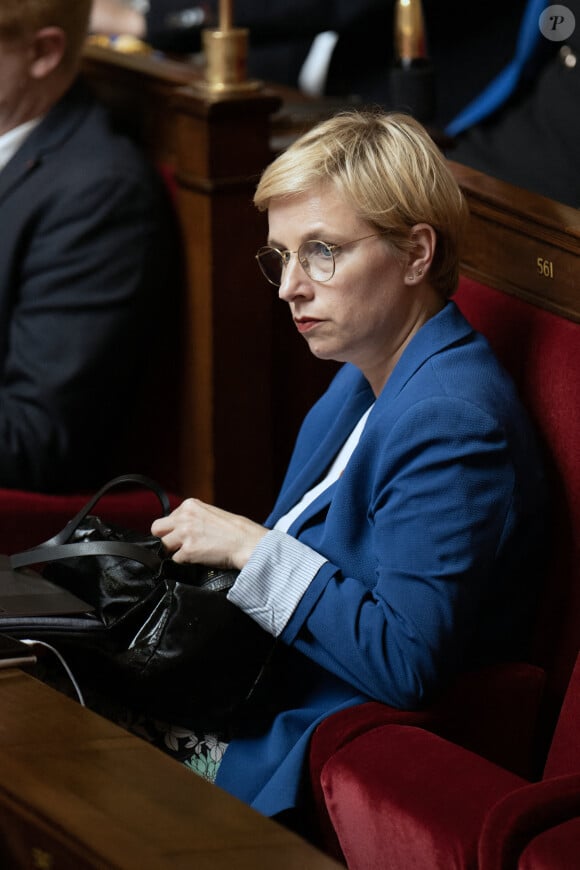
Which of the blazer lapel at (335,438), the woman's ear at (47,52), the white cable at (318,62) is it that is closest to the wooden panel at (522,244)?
the blazer lapel at (335,438)

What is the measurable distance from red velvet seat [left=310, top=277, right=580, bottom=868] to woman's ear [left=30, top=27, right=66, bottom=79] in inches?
47.2

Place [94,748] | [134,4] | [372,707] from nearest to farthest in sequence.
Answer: [94,748] < [372,707] < [134,4]

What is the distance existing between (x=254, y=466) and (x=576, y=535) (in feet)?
3.76

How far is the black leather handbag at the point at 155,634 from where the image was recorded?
171 cm

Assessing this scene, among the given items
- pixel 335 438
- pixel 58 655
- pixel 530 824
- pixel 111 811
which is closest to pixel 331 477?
pixel 335 438

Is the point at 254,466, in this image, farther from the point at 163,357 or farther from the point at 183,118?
the point at 183,118

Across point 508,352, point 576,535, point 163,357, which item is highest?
point 508,352

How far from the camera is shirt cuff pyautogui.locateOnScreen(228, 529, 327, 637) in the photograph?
Answer: 1.75 meters

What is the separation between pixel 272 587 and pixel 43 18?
55.2 inches

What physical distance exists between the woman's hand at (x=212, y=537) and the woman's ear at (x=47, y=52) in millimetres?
1224

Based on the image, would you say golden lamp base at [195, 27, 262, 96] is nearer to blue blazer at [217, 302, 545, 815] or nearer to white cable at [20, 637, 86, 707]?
blue blazer at [217, 302, 545, 815]

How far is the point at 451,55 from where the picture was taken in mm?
4039

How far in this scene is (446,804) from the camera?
145cm

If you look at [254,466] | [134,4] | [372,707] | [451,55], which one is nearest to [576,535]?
[372,707]
